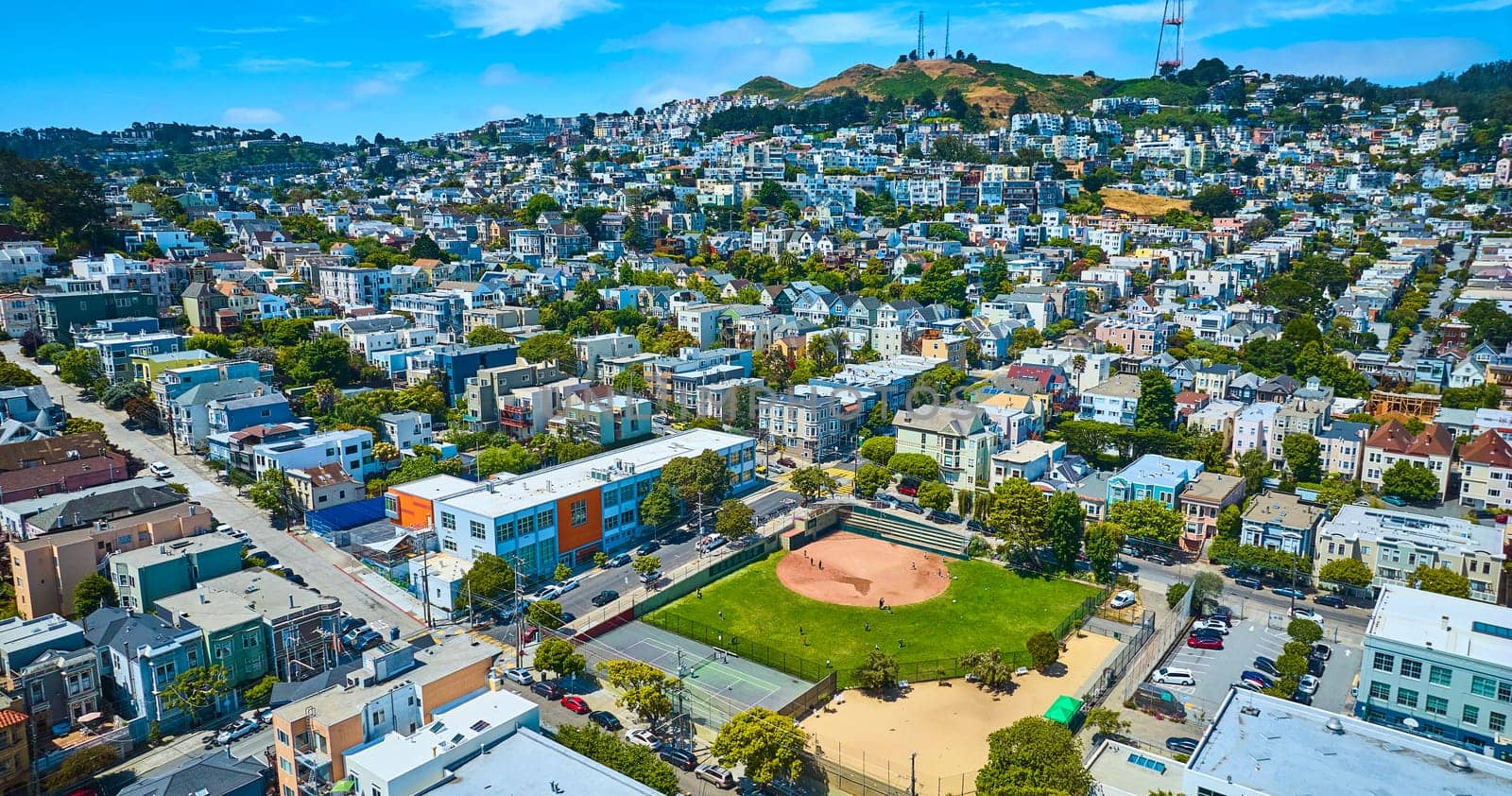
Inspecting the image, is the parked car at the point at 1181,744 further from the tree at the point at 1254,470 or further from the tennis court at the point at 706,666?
the tree at the point at 1254,470

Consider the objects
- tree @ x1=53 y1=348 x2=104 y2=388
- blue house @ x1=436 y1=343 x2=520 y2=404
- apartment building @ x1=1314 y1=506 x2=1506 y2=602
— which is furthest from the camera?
blue house @ x1=436 y1=343 x2=520 y2=404

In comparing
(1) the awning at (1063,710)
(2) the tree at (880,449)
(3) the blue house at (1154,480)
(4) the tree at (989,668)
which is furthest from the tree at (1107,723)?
(2) the tree at (880,449)

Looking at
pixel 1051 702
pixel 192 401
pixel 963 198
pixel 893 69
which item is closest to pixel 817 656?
pixel 1051 702

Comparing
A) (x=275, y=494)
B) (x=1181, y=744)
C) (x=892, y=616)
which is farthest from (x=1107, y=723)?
(x=275, y=494)

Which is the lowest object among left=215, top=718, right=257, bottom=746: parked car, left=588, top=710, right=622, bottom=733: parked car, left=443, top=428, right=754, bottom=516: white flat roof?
left=588, top=710, right=622, bottom=733: parked car

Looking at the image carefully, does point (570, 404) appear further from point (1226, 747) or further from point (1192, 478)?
point (1226, 747)

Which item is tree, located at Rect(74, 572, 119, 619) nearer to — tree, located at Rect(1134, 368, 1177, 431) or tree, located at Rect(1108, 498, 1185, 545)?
tree, located at Rect(1108, 498, 1185, 545)

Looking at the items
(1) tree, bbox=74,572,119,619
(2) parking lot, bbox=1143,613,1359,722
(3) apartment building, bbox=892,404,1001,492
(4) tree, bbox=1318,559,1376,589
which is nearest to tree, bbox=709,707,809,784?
(2) parking lot, bbox=1143,613,1359,722

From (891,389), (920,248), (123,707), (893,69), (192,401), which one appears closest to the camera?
(123,707)
